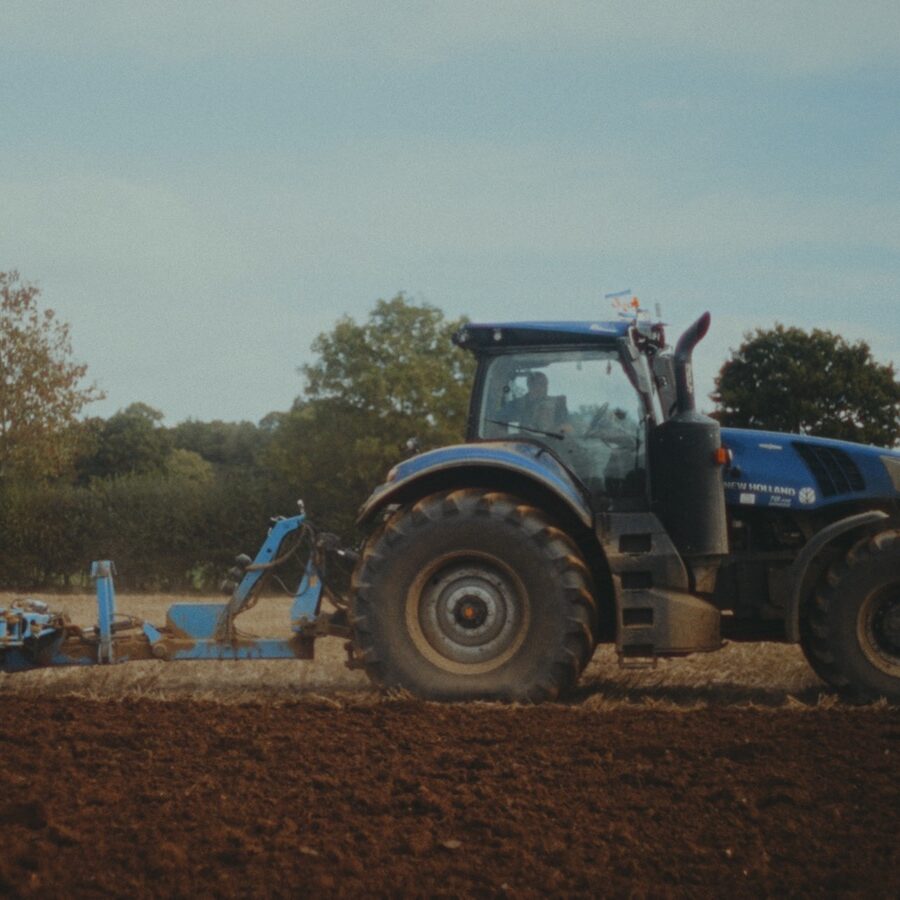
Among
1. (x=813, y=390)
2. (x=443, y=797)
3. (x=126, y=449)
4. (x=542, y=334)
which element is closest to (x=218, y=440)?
(x=126, y=449)

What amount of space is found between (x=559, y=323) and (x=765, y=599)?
2.20 metres

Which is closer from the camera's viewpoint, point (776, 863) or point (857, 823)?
point (776, 863)

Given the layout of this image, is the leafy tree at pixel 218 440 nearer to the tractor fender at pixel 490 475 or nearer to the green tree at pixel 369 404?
the green tree at pixel 369 404

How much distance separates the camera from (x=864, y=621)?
795 cm

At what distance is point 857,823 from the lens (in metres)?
4.96

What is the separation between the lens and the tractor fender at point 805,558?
7.92 m

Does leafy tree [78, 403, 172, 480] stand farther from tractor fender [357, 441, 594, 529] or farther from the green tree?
tractor fender [357, 441, 594, 529]

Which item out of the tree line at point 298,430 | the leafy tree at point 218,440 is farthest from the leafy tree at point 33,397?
the leafy tree at point 218,440

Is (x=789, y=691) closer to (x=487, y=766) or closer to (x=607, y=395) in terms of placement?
(x=607, y=395)

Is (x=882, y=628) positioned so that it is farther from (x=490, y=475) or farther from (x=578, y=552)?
(x=490, y=475)

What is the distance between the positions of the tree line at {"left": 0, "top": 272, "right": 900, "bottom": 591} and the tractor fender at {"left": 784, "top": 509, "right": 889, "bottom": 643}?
58.4 feet

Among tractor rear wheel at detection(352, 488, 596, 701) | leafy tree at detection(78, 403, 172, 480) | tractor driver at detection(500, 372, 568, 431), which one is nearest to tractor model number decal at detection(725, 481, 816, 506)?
tractor driver at detection(500, 372, 568, 431)

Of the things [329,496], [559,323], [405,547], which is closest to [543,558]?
[405,547]

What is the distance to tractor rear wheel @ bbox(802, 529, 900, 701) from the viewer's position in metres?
7.90
